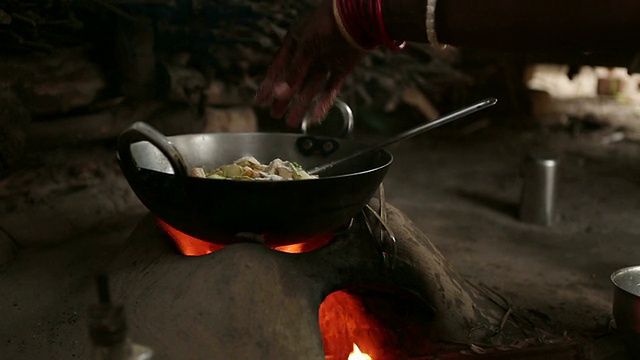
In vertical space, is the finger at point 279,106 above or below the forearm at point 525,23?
below

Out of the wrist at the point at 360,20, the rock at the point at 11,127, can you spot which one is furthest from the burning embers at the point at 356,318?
the rock at the point at 11,127

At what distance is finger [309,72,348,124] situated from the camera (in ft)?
5.75

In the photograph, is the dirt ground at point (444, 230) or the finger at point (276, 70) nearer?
the finger at point (276, 70)

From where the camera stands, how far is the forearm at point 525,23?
1302 millimetres

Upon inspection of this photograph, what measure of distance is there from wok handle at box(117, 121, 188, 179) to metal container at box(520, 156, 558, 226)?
9.61 ft

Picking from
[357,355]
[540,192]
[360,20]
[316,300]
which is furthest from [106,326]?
[540,192]

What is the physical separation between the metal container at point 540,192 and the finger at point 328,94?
2446 millimetres

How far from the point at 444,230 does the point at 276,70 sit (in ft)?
7.34

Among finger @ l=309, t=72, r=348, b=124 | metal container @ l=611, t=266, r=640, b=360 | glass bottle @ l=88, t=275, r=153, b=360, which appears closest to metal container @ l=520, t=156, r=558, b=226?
metal container @ l=611, t=266, r=640, b=360

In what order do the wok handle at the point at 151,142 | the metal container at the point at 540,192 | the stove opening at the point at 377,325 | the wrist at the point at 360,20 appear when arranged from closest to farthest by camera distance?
the wok handle at the point at 151,142, the wrist at the point at 360,20, the stove opening at the point at 377,325, the metal container at the point at 540,192

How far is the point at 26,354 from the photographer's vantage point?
6.38ft

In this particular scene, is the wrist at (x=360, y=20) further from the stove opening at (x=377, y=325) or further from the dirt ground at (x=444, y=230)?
the dirt ground at (x=444, y=230)

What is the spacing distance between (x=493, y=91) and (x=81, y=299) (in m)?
5.10

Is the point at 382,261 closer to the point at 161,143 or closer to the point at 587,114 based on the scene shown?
the point at 161,143
